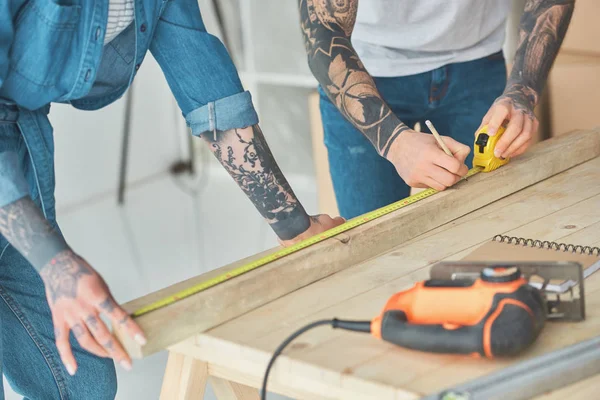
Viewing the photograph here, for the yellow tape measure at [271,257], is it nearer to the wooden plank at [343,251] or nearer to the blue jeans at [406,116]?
the wooden plank at [343,251]

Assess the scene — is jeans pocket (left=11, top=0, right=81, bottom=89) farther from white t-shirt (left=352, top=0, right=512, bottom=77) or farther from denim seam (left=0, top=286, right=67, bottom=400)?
white t-shirt (left=352, top=0, right=512, bottom=77)

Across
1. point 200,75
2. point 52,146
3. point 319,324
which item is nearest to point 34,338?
point 52,146

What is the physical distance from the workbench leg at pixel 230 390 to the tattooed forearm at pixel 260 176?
0.97ft

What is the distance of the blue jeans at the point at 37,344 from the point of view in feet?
5.15

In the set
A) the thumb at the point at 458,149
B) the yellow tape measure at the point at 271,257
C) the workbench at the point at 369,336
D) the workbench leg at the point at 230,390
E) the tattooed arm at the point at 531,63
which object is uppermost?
the tattooed arm at the point at 531,63

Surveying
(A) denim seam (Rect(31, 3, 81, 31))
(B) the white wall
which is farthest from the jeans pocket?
(B) the white wall

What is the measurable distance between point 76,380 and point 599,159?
118 cm

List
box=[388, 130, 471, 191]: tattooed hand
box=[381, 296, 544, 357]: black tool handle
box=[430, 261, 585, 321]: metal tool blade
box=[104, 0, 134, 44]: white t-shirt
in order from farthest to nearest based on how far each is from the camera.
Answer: box=[388, 130, 471, 191]: tattooed hand → box=[104, 0, 134, 44]: white t-shirt → box=[430, 261, 585, 321]: metal tool blade → box=[381, 296, 544, 357]: black tool handle

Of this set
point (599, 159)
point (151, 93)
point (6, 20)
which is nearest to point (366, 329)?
point (6, 20)

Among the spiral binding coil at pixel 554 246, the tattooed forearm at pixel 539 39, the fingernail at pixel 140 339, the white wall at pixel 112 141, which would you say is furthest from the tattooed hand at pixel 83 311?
the white wall at pixel 112 141

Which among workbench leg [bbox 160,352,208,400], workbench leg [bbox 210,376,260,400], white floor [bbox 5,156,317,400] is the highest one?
workbench leg [bbox 160,352,208,400]

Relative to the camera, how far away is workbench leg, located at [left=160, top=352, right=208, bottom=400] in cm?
133

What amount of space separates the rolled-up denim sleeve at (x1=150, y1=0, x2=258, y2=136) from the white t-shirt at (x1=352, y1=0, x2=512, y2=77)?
58 cm

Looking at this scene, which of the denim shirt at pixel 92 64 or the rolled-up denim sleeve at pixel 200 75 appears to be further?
the rolled-up denim sleeve at pixel 200 75
